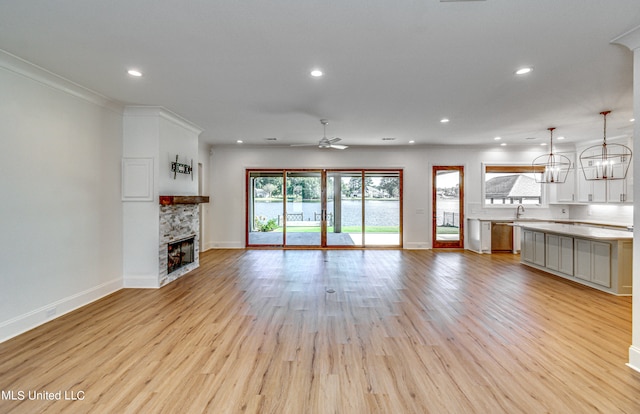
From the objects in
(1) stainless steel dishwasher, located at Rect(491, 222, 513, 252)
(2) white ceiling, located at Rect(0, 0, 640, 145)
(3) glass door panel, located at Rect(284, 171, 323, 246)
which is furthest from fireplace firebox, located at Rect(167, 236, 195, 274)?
(1) stainless steel dishwasher, located at Rect(491, 222, 513, 252)

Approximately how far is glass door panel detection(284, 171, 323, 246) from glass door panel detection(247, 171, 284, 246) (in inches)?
9.4

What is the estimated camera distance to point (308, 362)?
8.13ft

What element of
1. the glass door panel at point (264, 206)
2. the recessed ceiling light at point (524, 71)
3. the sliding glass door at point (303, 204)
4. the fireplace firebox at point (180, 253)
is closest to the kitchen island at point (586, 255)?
the recessed ceiling light at point (524, 71)

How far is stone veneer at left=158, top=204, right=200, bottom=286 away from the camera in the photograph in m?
4.79

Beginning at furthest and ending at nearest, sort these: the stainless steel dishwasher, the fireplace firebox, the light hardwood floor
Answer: the stainless steel dishwasher, the fireplace firebox, the light hardwood floor

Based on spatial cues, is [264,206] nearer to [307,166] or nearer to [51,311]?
[307,166]

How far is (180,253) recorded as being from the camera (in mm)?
5520

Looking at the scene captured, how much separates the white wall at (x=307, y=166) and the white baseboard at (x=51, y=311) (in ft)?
12.7

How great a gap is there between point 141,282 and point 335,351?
374 cm

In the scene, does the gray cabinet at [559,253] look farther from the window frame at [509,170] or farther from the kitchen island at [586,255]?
the window frame at [509,170]

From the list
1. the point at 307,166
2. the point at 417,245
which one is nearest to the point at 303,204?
the point at 307,166

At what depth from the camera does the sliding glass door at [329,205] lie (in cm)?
832

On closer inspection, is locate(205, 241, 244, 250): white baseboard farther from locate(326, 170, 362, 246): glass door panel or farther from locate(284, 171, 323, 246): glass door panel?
locate(326, 170, 362, 246): glass door panel

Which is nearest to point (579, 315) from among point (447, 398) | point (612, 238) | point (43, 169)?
point (612, 238)
